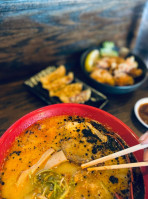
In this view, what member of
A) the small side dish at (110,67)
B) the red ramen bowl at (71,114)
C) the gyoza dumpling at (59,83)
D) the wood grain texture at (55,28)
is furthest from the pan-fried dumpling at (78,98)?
the wood grain texture at (55,28)

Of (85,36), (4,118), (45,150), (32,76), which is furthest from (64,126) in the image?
(85,36)

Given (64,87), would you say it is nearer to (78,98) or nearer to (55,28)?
(78,98)

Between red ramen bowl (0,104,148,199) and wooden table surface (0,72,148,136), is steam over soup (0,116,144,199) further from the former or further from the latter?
wooden table surface (0,72,148,136)

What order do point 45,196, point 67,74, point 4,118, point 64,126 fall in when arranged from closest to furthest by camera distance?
point 45,196 < point 64,126 < point 4,118 < point 67,74

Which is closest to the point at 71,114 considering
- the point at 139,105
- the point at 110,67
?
the point at 139,105

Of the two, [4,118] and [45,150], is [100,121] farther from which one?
[4,118]
